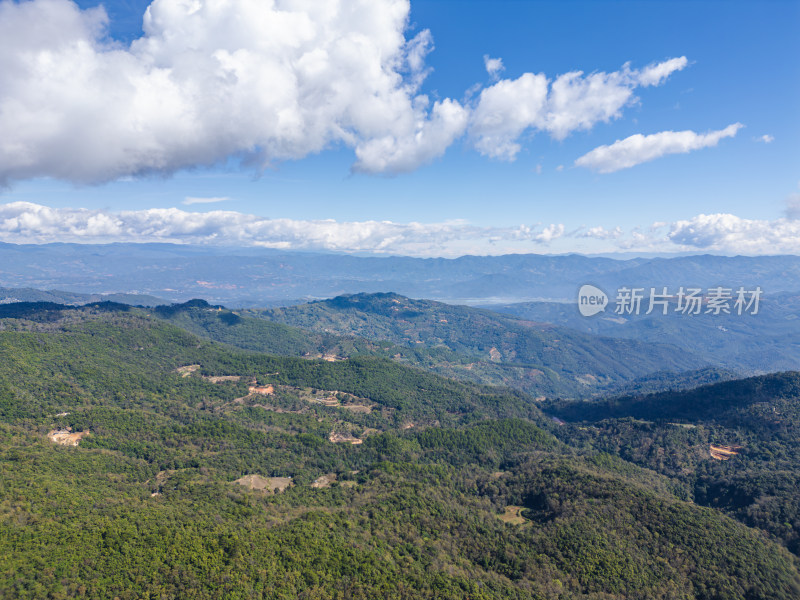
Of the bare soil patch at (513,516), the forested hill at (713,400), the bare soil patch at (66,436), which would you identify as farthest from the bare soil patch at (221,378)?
the forested hill at (713,400)

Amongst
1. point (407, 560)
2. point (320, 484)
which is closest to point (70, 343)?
point (320, 484)

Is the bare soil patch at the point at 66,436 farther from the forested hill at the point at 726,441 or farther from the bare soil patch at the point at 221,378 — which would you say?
the forested hill at the point at 726,441

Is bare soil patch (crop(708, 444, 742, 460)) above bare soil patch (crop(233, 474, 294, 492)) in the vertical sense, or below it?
below

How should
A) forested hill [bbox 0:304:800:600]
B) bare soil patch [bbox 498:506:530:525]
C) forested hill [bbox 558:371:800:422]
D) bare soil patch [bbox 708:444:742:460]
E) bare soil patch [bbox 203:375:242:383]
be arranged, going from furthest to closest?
bare soil patch [bbox 203:375:242:383] → forested hill [bbox 558:371:800:422] → bare soil patch [bbox 708:444:742:460] → bare soil patch [bbox 498:506:530:525] → forested hill [bbox 0:304:800:600]

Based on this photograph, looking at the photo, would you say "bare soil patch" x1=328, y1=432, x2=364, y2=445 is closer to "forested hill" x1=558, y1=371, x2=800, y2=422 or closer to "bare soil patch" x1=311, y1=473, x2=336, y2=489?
"bare soil patch" x1=311, y1=473, x2=336, y2=489

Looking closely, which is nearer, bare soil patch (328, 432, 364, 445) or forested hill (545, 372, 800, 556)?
forested hill (545, 372, 800, 556)

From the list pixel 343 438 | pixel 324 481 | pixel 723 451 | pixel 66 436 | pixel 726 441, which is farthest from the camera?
pixel 343 438

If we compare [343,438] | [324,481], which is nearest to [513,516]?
[324,481]

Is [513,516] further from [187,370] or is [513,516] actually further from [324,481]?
[187,370]

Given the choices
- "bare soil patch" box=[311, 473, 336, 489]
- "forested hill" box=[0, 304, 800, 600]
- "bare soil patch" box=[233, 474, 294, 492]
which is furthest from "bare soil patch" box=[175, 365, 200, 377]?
"bare soil patch" box=[311, 473, 336, 489]
